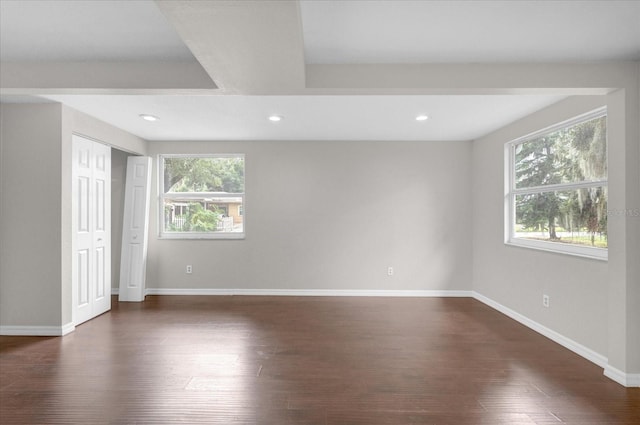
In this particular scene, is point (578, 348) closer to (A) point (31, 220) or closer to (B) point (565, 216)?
(B) point (565, 216)

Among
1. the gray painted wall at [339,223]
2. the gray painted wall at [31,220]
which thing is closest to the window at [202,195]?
the gray painted wall at [339,223]

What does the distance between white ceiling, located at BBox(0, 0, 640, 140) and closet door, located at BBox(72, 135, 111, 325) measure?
928 millimetres

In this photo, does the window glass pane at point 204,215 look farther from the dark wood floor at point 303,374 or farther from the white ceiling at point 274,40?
the white ceiling at point 274,40

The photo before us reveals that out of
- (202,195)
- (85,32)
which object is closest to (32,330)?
(202,195)

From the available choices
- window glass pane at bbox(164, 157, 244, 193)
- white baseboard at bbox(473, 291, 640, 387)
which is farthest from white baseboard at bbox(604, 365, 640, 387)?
window glass pane at bbox(164, 157, 244, 193)

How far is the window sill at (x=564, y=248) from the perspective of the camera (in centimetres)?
305

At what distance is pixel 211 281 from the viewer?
5.45 meters

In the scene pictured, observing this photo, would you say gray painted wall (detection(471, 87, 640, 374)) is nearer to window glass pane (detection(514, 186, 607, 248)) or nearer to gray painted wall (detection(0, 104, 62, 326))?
window glass pane (detection(514, 186, 607, 248))

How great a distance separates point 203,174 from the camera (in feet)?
18.2

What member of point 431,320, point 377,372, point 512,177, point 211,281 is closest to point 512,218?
point 512,177

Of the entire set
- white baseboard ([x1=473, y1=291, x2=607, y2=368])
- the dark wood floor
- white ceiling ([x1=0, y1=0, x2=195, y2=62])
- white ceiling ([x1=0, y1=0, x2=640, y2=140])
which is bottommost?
the dark wood floor

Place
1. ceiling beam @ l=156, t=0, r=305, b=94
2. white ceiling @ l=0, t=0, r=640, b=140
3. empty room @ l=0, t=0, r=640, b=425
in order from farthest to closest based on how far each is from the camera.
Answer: empty room @ l=0, t=0, r=640, b=425
white ceiling @ l=0, t=0, r=640, b=140
ceiling beam @ l=156, t=0, r=305, b=94

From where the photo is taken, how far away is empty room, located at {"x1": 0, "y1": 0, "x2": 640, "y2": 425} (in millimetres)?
2184

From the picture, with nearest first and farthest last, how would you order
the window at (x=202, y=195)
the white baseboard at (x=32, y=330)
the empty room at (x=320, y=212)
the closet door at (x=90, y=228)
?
the empty room at (x=320, y=212), the white baseboard at (x=32, y=330), the closet door at (x=90, y=228), the window at (x=202, y=195)
